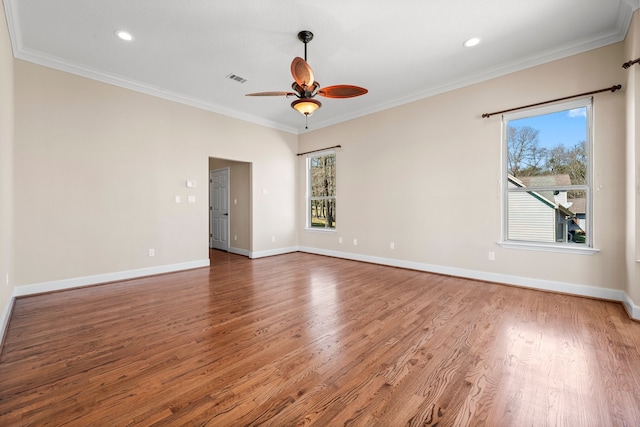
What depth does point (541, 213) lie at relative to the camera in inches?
145

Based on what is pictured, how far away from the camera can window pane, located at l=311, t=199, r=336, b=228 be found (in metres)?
6.29

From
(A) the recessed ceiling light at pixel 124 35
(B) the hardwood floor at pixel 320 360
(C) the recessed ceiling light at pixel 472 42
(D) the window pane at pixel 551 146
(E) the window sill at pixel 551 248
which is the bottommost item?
(B) the hardwood floor at pixel 320 360

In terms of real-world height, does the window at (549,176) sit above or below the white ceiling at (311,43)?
below

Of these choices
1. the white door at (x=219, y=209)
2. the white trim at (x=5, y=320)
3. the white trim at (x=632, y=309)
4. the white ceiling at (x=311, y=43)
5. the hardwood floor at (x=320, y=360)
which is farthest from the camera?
the white door at (x=219, y=209)

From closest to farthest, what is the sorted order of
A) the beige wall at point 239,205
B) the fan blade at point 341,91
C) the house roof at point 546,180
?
the fan blade at point 341,91 < the house roof at point 546,180 < the beige wall at point 239,205

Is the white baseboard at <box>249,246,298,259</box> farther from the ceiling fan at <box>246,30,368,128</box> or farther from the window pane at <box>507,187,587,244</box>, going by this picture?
the window pane at <box>507,187,587,244</box>

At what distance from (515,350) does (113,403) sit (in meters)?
2.77

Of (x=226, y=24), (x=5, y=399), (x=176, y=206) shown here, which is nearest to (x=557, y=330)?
(x=5, y=399)

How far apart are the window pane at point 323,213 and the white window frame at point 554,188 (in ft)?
10.9

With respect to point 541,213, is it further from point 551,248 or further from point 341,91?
point 341,91

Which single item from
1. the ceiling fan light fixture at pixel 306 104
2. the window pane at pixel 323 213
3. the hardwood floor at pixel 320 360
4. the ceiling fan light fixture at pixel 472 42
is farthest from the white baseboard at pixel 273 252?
the ceiling fan light fixture at pixel 472 42

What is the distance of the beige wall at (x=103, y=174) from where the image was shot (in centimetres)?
342

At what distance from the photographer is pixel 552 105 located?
351 cm

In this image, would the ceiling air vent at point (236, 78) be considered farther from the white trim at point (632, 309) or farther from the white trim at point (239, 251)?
the white trim at point (632, 309)
